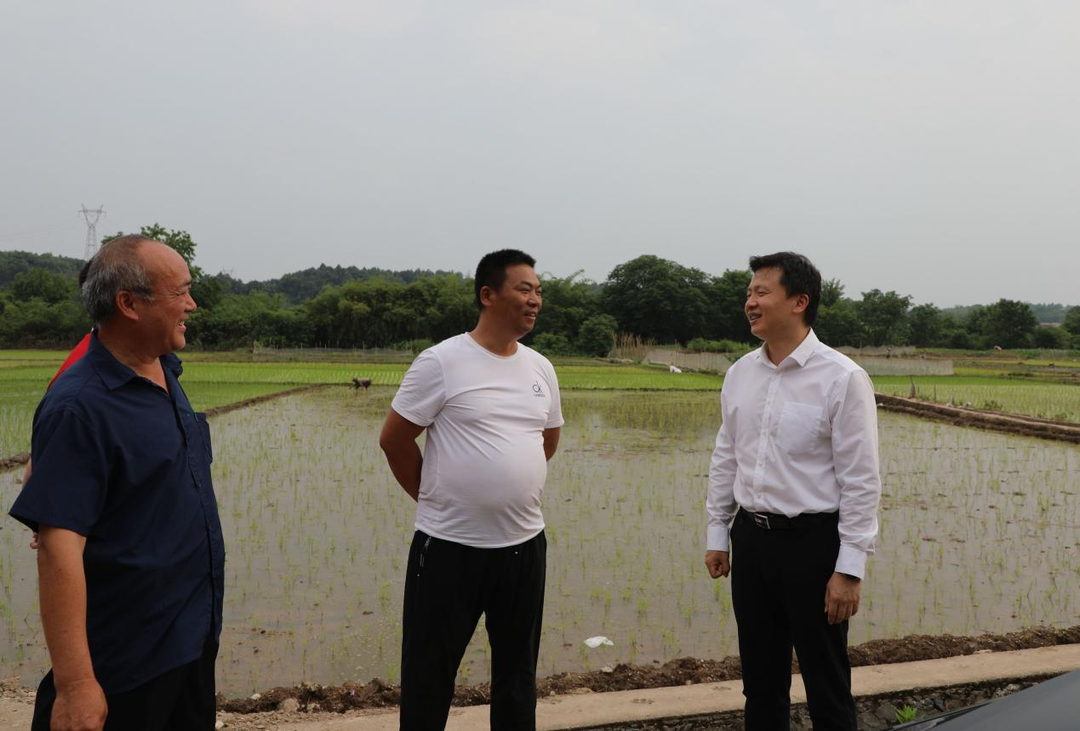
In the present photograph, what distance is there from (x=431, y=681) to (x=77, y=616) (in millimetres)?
1076

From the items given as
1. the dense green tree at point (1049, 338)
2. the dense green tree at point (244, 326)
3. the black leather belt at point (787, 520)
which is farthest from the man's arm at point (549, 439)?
the dense green tree at point (1049, 338)

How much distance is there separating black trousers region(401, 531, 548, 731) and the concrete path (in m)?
0.36

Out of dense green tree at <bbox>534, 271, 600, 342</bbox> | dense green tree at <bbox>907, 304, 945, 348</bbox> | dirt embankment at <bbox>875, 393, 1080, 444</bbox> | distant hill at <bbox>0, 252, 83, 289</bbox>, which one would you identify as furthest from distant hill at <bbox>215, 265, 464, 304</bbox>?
dirt embankment at <bbox>875, 393, 1080, 444</bbox>

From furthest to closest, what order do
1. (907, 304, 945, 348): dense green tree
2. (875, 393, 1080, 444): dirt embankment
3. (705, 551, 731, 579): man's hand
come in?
(907, 304, 945, 348): dense green tree → (875, 393, 1080, 444): dirt embankment → (705, 551, 731, 579): man's hand

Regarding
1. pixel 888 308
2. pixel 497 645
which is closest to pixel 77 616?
pixel 497 645

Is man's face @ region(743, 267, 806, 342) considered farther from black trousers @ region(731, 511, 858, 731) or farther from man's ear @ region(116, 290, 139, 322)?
man's ear @ region(116, 290, 139, 322)

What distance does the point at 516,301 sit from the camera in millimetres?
2518

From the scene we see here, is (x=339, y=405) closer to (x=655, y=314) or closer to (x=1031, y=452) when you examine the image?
(x=1031, y=452)

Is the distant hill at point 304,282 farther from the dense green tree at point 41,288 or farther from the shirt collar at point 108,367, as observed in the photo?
the shirt collar at point 108,367

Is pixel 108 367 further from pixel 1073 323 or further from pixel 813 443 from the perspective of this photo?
pixel 1073 323

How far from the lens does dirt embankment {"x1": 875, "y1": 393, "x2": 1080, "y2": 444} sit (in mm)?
13346

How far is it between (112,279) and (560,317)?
52908 millimetres

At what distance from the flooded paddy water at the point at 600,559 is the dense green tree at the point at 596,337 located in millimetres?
37438

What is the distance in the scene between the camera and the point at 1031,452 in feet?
38.2
